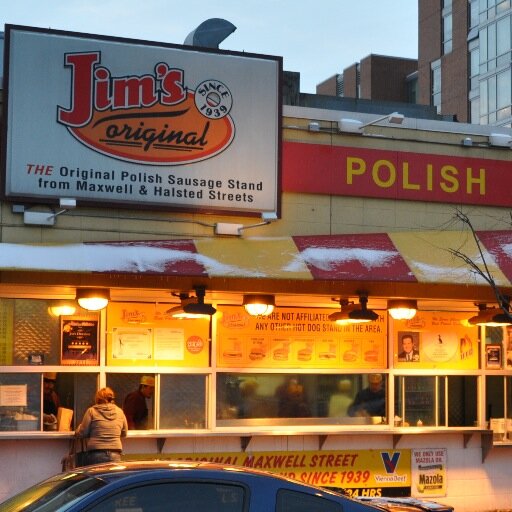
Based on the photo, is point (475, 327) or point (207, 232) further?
point (475, 327)

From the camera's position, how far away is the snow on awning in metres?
12.8

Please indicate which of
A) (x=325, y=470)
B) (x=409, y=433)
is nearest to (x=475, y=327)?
(x=409, y=433)

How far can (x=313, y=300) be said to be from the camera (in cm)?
1515

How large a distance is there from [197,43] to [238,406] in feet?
16.0

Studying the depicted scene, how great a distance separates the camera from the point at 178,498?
6.77 m

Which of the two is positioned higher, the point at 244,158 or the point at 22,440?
the point at 244,158

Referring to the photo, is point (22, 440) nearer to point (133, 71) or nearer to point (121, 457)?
point (121, 457)

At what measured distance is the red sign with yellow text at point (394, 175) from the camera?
14781 mm

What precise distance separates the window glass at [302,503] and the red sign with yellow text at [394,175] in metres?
7.93

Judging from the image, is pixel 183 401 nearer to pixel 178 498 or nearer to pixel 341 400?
pixel 341 400

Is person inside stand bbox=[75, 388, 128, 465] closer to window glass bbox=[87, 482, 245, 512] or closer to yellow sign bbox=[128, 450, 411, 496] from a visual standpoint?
yellow sign bbox=[128, 450, 411, 496]

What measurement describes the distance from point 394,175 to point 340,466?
3.99m

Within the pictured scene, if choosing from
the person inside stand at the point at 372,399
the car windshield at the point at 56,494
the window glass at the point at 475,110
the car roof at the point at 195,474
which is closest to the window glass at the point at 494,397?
the person inside stand at the point at 372,399

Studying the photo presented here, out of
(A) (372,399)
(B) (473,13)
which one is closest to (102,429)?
(A) (372,399)
